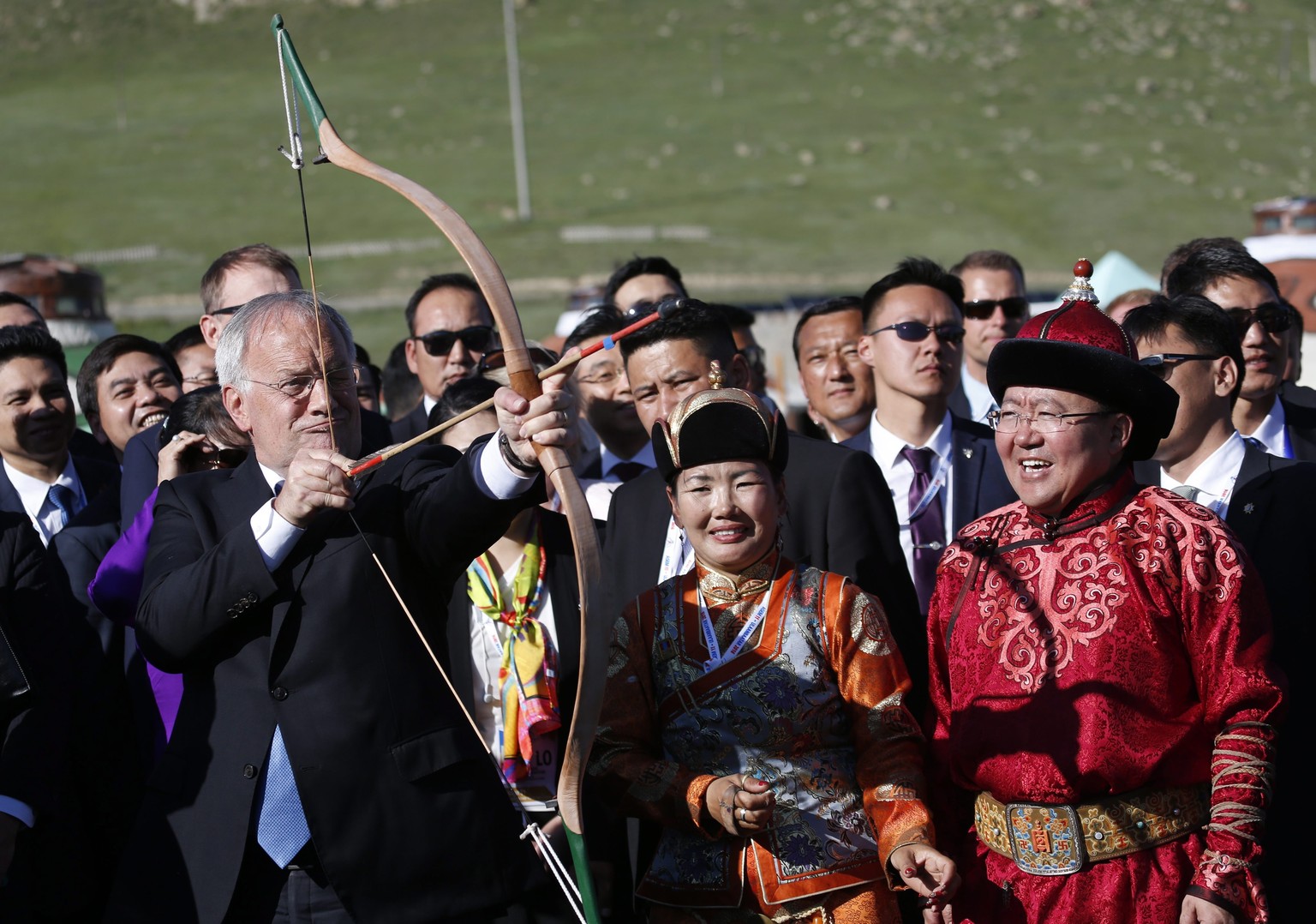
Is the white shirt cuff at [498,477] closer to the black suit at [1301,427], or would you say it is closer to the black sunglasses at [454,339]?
the black suit at [1301,427]

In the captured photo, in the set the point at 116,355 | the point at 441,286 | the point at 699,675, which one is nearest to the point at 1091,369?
the point at 699,675

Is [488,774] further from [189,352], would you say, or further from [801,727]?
[189,352]

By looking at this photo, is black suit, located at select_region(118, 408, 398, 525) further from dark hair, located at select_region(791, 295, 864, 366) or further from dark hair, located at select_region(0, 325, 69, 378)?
dark hair, located at select_region(791, 295, 864, 366)

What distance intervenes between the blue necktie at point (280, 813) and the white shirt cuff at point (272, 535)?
34 centimetres

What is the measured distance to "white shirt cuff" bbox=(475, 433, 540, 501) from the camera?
2.59m

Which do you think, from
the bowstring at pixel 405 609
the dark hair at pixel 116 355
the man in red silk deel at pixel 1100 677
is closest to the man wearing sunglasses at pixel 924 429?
the man in red silk deel at pixel 1100 677

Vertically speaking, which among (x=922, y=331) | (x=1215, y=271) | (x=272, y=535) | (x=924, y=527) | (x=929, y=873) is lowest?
(x=929, y=873)

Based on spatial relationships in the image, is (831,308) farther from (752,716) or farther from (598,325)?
(752,716)

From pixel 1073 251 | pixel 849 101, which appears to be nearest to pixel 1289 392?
pixel 1073 251

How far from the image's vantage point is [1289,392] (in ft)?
16.7

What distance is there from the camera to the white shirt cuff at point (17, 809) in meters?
2.88

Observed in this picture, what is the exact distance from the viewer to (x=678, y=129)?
176ft

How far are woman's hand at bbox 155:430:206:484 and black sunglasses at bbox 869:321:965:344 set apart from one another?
2165 millimetres

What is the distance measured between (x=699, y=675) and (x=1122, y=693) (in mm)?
866
